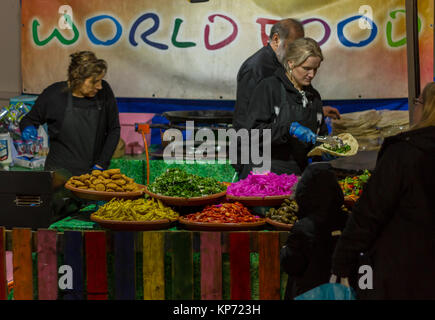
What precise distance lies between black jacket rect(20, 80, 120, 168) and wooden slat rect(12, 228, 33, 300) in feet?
4.46

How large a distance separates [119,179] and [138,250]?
653 mm

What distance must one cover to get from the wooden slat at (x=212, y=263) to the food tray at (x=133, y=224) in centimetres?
28

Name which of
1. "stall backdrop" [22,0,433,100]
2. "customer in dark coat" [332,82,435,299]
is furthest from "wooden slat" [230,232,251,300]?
"stall backdrop" [22,0,433,100]

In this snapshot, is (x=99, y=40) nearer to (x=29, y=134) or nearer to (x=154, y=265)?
(x=29, y=134)

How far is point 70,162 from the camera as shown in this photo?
4.72 meters

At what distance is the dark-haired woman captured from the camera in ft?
15.0

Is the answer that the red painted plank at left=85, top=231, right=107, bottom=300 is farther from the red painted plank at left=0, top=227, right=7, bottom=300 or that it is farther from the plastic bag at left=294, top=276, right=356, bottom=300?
the plastic bag at left=294, top=276, right=356, bottom=300

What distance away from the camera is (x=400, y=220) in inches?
102

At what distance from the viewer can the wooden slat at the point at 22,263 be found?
3387 millimetres

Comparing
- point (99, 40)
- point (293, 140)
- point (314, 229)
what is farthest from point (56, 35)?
point (314, 229)

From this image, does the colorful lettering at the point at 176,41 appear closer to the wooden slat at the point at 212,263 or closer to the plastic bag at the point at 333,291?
the wooden slat at the point at 212,263

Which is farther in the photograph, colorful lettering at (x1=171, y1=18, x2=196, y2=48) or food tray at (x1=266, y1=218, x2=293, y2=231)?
colorful lettering at (x1=171, y1=18, x2=196, y2=48)

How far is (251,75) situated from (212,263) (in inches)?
70.3

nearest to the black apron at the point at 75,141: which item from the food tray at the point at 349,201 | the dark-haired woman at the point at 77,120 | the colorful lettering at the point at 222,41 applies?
the dark-haired woman at the point at 77,120
